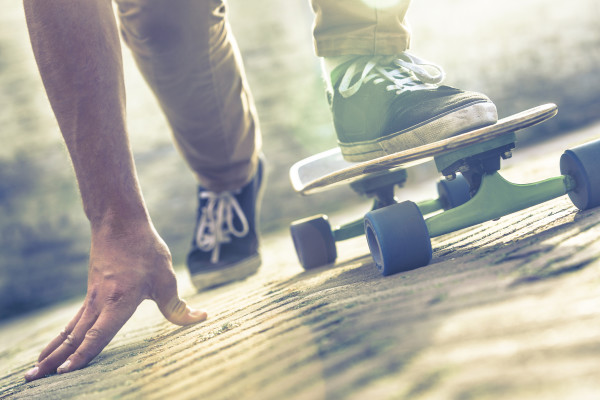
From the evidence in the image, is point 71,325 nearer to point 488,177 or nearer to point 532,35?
point 488,177

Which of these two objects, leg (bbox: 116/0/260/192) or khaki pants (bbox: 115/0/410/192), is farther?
leg (bbox: 116/0/260/192)

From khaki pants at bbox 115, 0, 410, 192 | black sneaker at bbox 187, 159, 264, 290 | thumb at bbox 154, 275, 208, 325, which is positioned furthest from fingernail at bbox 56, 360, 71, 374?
black sneaker at bbox 187, 159, 264, 290

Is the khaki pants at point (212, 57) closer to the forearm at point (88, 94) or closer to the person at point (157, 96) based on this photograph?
the person at point (157, 96)

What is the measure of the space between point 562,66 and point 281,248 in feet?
9.61

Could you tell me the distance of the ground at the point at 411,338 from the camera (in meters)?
0.56

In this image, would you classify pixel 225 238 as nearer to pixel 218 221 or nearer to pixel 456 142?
pixel 218 221

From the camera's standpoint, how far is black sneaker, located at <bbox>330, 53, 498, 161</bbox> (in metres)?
1.13

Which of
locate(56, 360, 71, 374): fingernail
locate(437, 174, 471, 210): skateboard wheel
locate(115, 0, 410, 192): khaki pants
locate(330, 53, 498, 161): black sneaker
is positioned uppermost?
locate(115, 0, 410, 192): khaki pants

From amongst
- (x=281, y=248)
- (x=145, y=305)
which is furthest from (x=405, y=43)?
(x=281, y=248)

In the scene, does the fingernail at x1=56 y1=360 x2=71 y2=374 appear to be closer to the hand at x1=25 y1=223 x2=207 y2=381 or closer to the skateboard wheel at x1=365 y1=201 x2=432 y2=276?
the hand at x1=25 y1=223 x2=207 y2=381

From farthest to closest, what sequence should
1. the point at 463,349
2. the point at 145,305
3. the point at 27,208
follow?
the point at 27,208 → the point at 145,305 → the point at 463,349

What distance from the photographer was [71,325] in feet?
3.74

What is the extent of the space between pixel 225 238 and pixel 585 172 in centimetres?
126

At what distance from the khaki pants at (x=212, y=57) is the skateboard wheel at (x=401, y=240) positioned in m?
0.45
